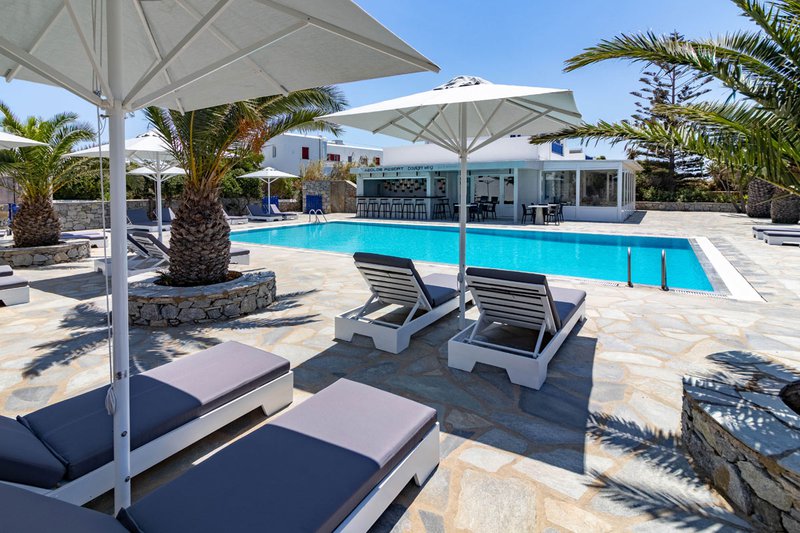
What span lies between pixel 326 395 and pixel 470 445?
1063 millimetres

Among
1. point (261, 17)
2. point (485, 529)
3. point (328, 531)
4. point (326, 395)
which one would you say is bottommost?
point (485, 529)

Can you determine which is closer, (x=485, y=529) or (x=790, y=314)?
(x=485, y=529)

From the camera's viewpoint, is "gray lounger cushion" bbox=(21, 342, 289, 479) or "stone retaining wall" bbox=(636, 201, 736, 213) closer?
"gray lounger cushion" bbox=(21, 342, 289, 479)

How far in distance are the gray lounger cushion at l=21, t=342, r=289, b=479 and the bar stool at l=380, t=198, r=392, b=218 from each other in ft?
73.0

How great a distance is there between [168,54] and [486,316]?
3.70m

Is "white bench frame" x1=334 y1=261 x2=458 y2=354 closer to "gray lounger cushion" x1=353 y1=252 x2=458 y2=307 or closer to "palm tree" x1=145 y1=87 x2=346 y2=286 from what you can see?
"gray lounger cushion" x1=353 y1=252 x2=458 y2=307

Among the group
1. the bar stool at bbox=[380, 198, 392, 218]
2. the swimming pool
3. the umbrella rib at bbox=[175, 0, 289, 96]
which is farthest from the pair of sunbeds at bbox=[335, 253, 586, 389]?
the bar stool at bbox=[380, 198, 392, 218]

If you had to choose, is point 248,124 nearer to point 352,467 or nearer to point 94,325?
point 94,325

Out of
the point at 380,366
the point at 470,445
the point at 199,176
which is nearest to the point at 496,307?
the point at 380,366

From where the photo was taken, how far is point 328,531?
2.04 m

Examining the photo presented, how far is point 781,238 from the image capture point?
13.0 m

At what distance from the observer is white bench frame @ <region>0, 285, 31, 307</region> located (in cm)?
696

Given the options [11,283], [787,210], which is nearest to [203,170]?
[11,283]

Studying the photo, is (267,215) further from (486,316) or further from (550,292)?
(550,292)
